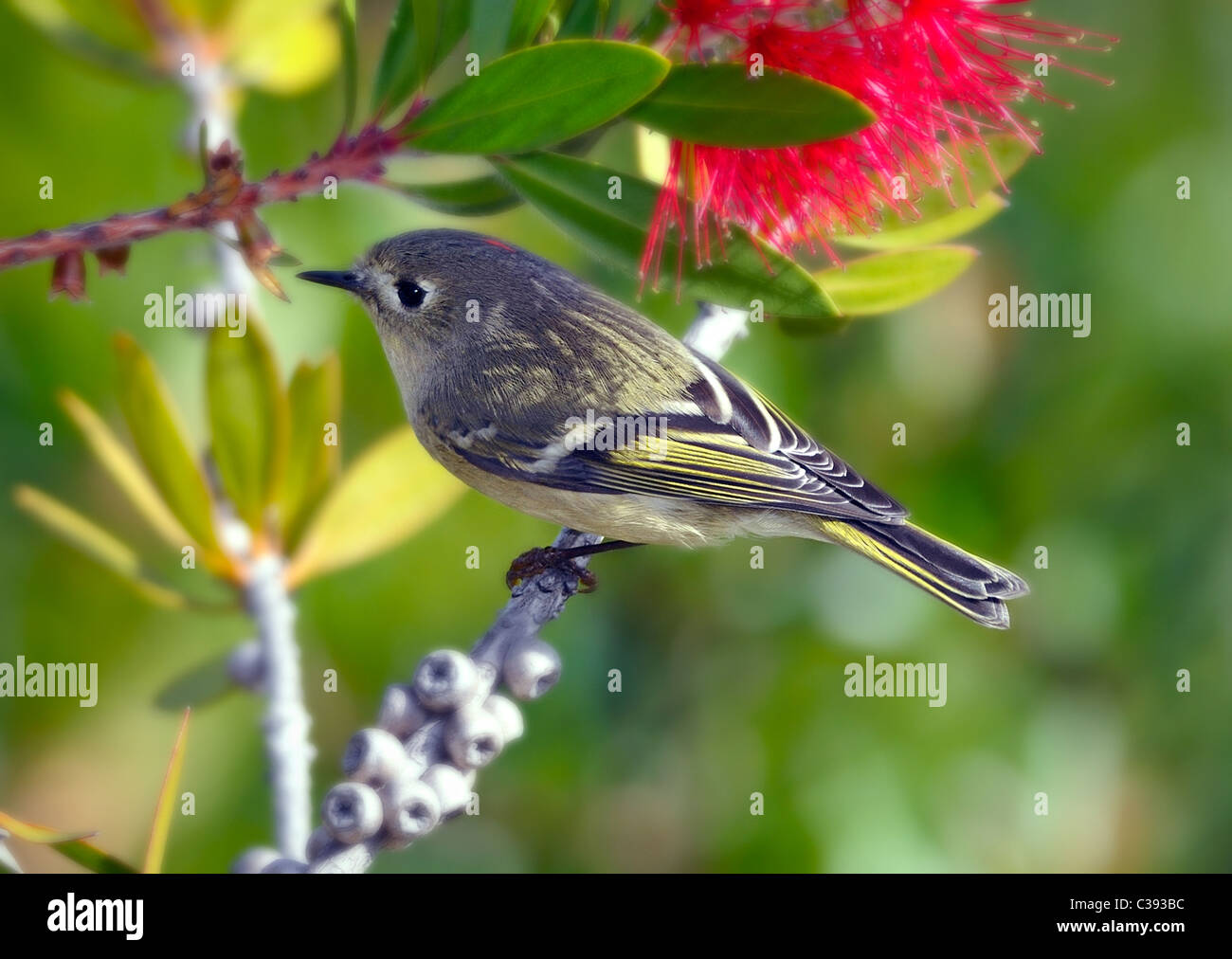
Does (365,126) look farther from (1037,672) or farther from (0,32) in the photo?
(1037,672)

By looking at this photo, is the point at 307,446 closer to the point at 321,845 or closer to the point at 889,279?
the point at 321,845

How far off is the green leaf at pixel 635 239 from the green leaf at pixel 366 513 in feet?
1.80

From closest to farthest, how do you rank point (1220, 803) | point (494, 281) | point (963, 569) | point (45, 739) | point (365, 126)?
point (365, 126)
point (963, 569)
point (494, 281)
point (45, 739)
point (1220, 803)

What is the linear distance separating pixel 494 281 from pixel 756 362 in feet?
2.21

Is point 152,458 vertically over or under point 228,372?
under

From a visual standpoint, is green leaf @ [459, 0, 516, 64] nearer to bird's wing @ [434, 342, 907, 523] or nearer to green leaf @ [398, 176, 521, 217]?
green leaf @ [398, 176, 521, 217]

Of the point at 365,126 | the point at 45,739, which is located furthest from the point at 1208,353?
the point at 45,739

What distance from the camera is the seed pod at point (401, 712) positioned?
3.89 ft

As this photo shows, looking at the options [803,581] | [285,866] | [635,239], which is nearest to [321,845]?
[285,866]

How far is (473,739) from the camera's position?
3.71 feet

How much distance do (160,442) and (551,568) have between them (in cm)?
62

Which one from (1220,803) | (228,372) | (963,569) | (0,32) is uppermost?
(0,32)

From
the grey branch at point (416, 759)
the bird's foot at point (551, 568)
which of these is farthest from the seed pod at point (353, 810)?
the bird's foot at point (551, 568)

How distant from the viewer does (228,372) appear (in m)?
1.59
